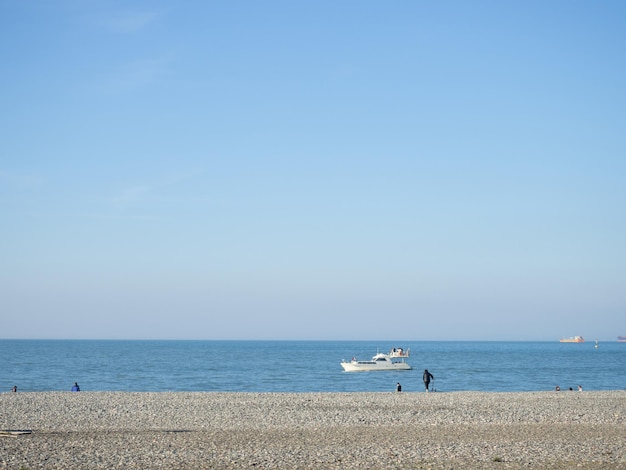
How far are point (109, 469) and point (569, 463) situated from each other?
11980mm

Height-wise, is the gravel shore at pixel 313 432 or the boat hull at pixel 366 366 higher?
the gravel shore at pixel 313 432

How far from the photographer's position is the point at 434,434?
2498 cm

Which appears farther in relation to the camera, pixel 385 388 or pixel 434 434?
pixel 385 388

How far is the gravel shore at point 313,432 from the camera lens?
19625mm

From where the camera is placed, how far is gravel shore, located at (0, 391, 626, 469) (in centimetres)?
1962

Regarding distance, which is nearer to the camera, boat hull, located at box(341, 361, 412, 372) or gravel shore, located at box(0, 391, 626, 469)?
gravel shore, located at box(0, 391, 626, 469)

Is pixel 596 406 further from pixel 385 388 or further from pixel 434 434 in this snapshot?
pixel 385 388

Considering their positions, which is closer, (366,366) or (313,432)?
(313,432)

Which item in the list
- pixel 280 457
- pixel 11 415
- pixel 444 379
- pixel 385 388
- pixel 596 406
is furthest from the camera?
pixel 444 379

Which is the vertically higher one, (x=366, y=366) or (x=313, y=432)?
(x=313, y=432)

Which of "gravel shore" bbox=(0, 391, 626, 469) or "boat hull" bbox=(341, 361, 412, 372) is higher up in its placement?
"gravel shore" bbox=(0, 391, 626, 469)

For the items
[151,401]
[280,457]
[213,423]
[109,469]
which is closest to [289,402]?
[151,401]

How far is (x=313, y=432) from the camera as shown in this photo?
84.0 ft

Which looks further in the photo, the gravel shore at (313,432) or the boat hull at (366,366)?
the boat hull at (366,366)
